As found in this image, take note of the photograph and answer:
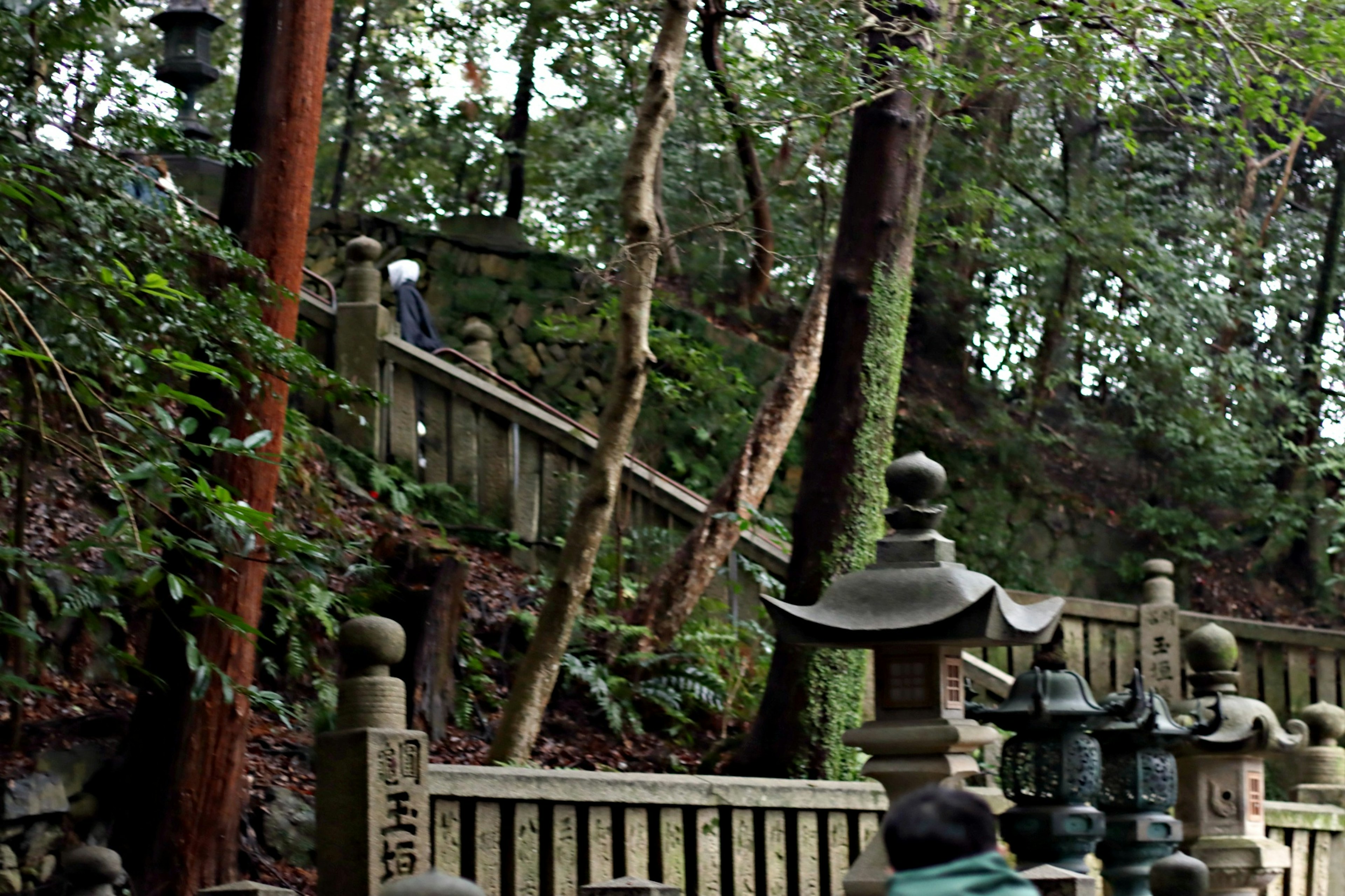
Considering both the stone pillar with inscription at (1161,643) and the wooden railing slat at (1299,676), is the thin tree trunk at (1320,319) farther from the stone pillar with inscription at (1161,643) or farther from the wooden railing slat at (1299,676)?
the stone pillar with inscription at (1161,643)

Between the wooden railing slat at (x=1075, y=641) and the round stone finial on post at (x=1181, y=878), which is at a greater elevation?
the wooden railing slat at (x=1075, y=641)

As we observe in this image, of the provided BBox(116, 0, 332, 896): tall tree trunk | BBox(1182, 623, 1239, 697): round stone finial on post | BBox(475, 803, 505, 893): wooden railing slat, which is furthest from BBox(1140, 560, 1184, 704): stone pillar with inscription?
BBox(116, 0, 332, 896): tall tree trunk

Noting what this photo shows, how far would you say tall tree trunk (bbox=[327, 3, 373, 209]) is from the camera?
63.6ft

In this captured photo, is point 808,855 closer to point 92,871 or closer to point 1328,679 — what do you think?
point 92,871

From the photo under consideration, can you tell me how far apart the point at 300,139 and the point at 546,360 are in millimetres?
9389

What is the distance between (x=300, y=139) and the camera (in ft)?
26.7

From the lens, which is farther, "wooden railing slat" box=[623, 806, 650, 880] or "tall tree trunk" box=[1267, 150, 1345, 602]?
"tall tree trunk" box=[1267, 150, 1345, 602]

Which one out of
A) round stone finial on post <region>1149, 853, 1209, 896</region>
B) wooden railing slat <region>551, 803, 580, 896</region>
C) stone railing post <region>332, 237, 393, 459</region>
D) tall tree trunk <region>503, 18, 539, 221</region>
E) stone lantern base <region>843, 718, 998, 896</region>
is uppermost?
tall tree trunk <region>503, 18, 539, 221</region>

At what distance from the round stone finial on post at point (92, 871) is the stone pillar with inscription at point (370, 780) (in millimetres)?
980

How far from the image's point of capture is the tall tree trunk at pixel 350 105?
63.6 feet

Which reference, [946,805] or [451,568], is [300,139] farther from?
[946,805]

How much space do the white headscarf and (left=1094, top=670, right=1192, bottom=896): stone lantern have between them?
9.83 meters

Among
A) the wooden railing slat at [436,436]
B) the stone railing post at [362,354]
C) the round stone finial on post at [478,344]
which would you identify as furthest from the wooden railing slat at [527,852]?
the round stone finial on post at [478,344]

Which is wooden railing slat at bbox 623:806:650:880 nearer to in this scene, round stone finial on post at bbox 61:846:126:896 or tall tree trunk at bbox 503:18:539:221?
round stone finial on post at bbox 61:846:126:896
